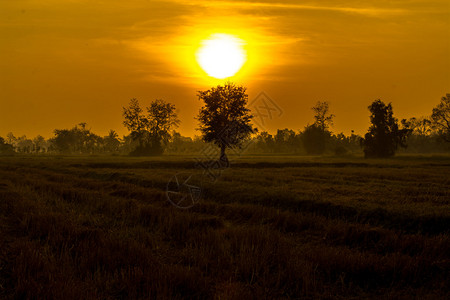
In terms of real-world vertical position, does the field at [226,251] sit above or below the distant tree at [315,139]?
below

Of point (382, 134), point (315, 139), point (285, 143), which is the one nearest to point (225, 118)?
point (382, 134)

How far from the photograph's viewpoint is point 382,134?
8656 cm

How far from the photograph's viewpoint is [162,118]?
119m

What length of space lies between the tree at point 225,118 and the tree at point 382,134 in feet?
120

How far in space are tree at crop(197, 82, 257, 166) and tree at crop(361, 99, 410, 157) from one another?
3648 cm

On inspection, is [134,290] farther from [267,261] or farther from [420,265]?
[420,265]

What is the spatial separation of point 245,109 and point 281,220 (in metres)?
48.5

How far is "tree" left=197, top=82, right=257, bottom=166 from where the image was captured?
59906 millimetres

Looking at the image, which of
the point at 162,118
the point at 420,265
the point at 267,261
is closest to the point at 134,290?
the point at 267,261

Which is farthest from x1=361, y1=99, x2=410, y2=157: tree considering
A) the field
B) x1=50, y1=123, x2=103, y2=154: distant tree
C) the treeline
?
x1=50, y1=123, x2=103, y2=154: distant tree

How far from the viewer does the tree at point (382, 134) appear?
85.6 m

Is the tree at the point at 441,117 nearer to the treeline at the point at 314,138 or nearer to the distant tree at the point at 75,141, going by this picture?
the treeline at the point at 314,138

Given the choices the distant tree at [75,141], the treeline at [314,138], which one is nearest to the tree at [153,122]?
the treeline at [314,138]

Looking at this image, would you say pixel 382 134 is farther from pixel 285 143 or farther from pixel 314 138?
pixel 285 143
